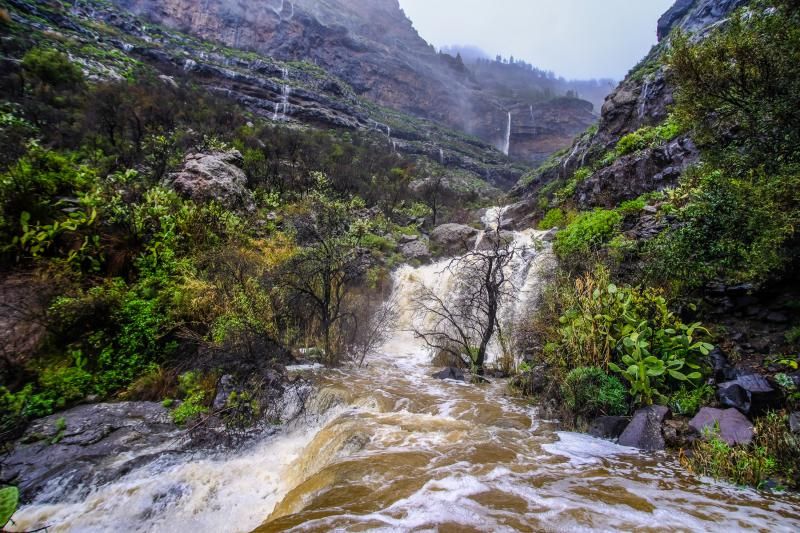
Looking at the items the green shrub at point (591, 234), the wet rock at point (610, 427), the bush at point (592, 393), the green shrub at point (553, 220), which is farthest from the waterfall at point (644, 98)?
the wet rock at point (610, 427)

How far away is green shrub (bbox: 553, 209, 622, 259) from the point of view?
1061cm

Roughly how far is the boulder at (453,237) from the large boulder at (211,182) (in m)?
11.1

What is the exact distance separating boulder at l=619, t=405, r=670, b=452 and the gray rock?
50.5 inches

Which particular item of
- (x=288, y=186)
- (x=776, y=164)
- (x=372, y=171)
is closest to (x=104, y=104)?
(x=288, y=186)

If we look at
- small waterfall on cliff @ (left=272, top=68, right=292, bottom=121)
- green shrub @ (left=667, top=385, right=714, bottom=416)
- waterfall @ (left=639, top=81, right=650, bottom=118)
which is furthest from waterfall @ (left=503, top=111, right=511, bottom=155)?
green shrub @ (left=667, top=385, right=714, bottom=416)

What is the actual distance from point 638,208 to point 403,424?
10294 mm

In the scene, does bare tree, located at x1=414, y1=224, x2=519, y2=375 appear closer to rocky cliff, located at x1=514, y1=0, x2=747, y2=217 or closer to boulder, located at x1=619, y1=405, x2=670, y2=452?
boulder, located at x1=619, y1=405, x2=670, y2=452

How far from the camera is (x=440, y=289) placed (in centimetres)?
1680

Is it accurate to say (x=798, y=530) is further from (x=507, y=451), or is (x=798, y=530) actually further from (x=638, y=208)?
(x=638, y=208)

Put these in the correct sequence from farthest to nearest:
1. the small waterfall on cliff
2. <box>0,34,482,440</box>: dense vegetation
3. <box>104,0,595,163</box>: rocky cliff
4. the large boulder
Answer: <box>104,0,595,163</box>: rocky cliff
the small waterfall on cliff
the large boulder
<box>0,34,482,440</box>: dense vegetation

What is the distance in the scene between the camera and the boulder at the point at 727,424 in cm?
439

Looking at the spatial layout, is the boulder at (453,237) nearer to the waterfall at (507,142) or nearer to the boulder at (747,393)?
the boulder at (747,393)

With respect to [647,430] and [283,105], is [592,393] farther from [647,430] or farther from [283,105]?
[283,105]

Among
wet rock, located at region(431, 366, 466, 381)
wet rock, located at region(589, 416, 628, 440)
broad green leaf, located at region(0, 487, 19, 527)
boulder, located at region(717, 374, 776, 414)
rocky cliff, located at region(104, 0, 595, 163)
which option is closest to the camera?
broad green leaf, located at region(0, 487, 19, 527)
